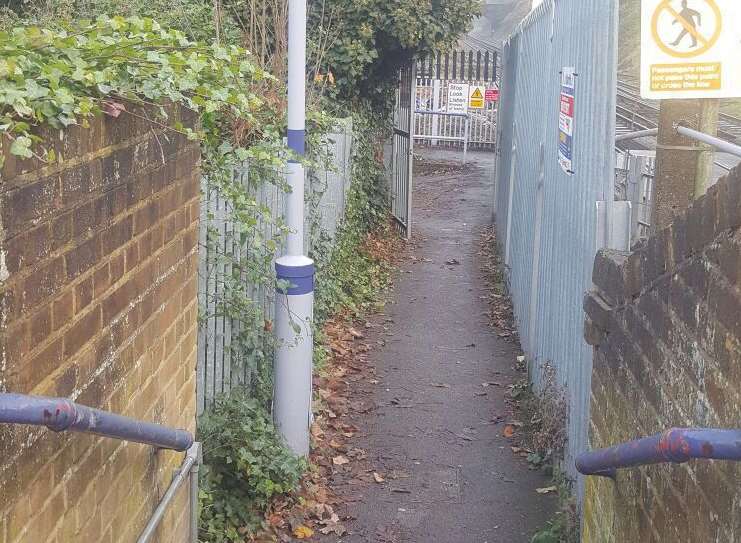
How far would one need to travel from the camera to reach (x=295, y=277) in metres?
5.83

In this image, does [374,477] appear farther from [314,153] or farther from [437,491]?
[314,153]

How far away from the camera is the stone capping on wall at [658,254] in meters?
2.71

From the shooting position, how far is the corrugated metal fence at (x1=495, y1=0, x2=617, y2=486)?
5083 mm

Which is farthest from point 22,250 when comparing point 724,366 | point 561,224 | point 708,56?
point 561,224

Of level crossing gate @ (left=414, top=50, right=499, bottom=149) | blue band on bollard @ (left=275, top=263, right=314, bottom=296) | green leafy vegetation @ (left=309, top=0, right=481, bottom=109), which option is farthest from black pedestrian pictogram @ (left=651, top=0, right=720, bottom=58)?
level crossing gate @ (left=414, top=50, right=499, bottom=149)

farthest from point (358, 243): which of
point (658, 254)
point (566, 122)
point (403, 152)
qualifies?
point (658, 254)

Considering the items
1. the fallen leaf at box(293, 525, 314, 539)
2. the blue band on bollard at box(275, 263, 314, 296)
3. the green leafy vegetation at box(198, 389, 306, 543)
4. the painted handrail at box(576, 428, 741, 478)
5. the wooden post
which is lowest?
the fallen leaf at box(293, 525, 314, 539)

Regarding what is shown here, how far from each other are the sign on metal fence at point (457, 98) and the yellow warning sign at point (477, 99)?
18cm

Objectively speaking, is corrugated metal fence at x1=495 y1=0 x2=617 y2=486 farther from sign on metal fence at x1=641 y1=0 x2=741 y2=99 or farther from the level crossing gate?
the level crossing gate

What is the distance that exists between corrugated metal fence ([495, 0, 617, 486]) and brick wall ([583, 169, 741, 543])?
86cm

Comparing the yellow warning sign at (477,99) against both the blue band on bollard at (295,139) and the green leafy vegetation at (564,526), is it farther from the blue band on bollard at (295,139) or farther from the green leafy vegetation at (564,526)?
the green leafy vegetation at (564,526)

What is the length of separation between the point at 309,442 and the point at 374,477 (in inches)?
19.1

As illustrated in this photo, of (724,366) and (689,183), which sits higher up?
(689,183)

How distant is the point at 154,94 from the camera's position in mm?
2797
